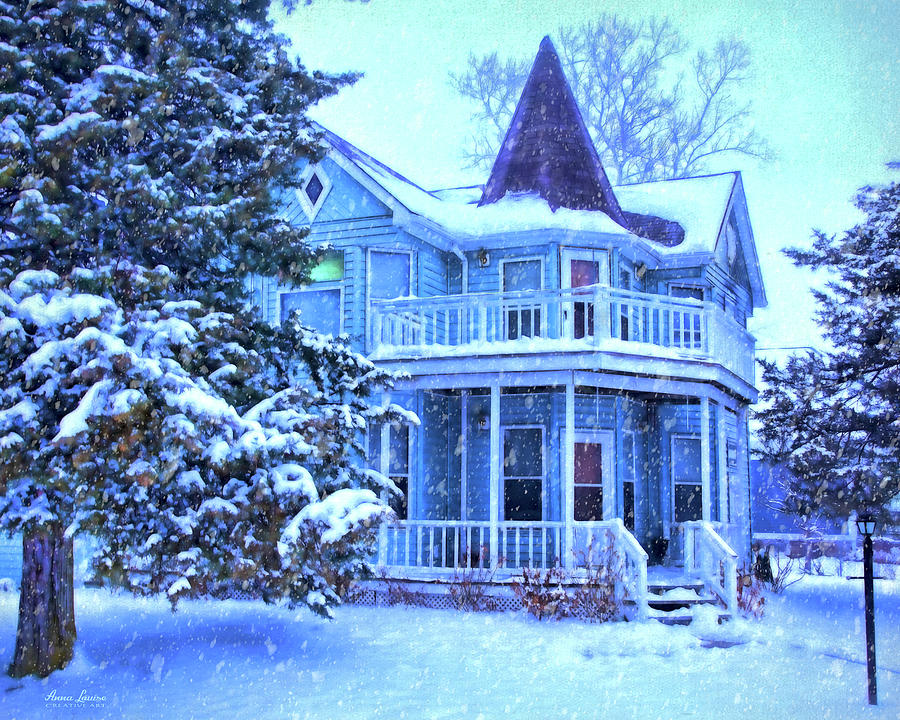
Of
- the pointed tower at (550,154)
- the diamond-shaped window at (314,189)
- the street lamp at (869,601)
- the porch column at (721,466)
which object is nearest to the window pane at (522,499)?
the porch column at (721,466)

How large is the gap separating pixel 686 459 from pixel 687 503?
873 millimetres

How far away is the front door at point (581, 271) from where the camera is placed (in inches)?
647

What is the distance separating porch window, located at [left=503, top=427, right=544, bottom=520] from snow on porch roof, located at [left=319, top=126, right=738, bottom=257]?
3.62 meters

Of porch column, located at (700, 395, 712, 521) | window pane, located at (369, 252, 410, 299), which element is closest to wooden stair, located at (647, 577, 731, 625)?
porch column, located at (700, 395, 712, 521)

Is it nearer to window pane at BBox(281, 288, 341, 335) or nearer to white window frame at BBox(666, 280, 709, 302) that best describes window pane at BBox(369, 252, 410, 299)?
window pane at BBox(281, 288, 341, 335)

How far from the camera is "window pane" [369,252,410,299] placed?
1641 cm

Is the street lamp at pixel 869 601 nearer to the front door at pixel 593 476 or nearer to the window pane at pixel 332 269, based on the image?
the front door at pixel 593 476

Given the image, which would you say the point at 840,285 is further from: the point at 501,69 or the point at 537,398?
the point at 501,69

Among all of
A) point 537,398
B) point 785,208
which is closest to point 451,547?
point 537,398

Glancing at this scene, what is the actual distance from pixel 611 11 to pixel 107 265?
79.8 feet

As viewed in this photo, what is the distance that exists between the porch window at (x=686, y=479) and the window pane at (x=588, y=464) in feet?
6.81

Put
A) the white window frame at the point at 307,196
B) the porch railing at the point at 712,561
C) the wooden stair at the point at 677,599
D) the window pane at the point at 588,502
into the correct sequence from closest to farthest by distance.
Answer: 1. the wooden stair at the point at 677,599
2. the porch railing at the point at 712,561
3. the window pane at the point at 588,502
4. the white window frame at the point at 307,196

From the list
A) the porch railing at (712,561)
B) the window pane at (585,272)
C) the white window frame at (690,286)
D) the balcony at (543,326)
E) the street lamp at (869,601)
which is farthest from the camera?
the white window frame at (690,286)

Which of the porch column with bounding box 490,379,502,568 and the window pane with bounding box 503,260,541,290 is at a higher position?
the window pane with bounding box 503,260,541,290
